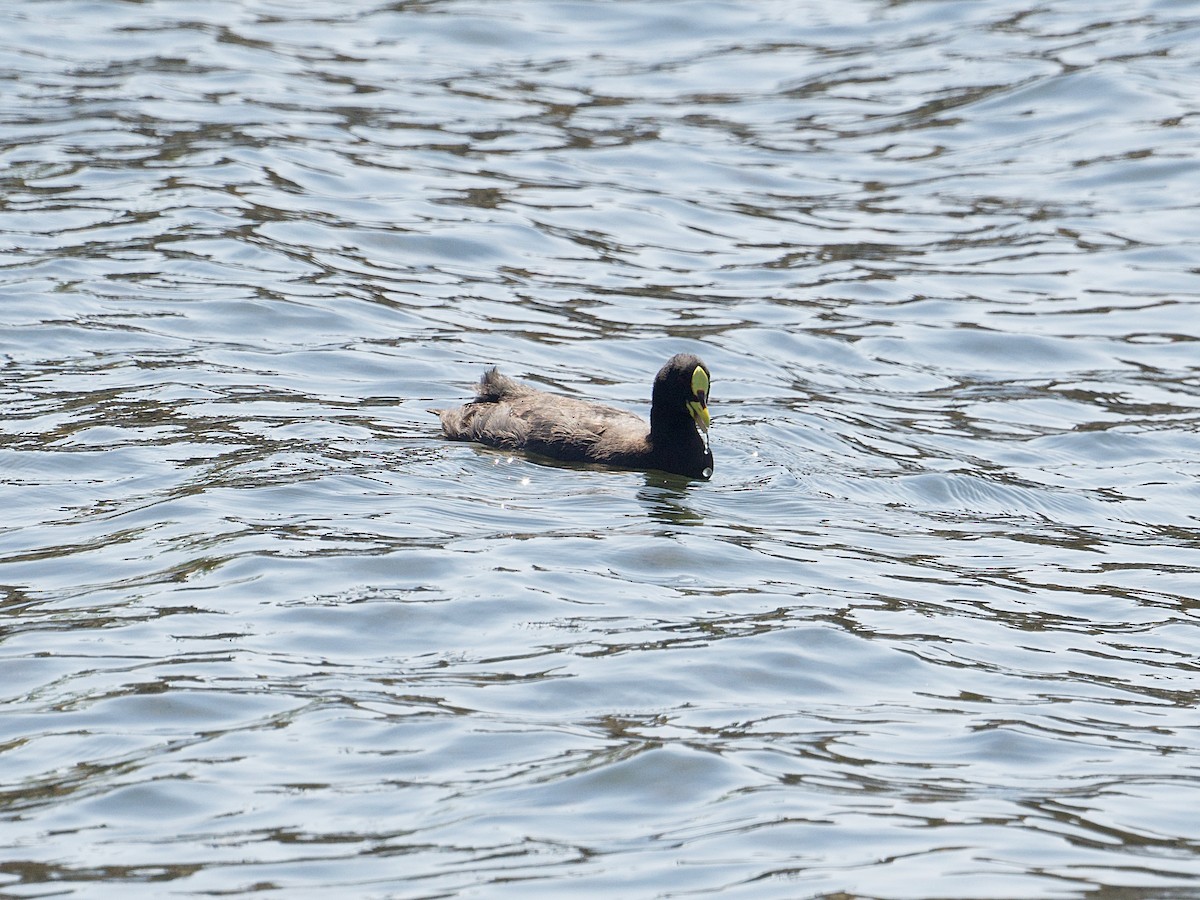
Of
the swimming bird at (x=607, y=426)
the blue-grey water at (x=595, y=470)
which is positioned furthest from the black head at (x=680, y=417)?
the blue-grey water at (x=595, y=470)

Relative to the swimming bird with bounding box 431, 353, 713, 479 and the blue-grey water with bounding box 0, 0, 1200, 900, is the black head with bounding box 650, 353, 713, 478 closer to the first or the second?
the swimming bird with bounding box 431, 353, 713, 479

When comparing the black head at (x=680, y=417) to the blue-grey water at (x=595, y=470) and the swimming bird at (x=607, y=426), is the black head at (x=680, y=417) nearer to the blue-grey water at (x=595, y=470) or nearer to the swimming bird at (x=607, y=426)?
the swimming bird at (x=607, y=426)

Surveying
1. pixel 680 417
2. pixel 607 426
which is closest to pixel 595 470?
pixel 607 426

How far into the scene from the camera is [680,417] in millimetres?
11914

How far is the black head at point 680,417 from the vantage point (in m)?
11.8

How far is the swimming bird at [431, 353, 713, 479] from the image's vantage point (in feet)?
38.9

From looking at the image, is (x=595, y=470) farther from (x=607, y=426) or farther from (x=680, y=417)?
(x=680, y=417)

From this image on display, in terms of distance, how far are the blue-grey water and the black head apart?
17 centimetres

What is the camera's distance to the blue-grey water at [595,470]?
6844 millimetres

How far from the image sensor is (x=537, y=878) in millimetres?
6285

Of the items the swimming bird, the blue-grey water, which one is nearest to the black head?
the swimming bird

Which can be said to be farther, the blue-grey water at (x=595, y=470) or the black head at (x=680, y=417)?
the black head at (x=680, y=417)

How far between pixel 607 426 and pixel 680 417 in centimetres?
60

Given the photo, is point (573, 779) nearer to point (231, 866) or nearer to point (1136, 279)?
point (231, 866)
